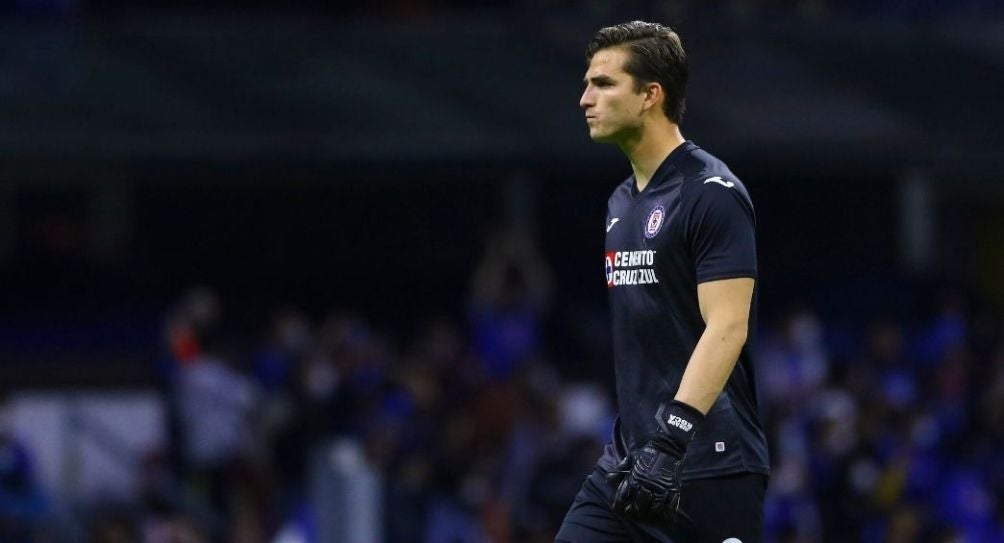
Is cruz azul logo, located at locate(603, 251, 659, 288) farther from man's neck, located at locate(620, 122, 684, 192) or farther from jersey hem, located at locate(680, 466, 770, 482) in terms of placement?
jersey hem, located at locate(680, 466, 770, 482)

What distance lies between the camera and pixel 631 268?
5352 mm

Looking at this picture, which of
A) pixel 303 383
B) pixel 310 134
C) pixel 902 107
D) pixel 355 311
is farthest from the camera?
pixel 902 107

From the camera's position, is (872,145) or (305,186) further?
(305,186)

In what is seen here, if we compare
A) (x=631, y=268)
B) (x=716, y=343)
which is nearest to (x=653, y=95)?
(x=631, y=268)

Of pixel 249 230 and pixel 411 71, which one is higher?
pixel 411 71

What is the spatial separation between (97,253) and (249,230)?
60.6 inches

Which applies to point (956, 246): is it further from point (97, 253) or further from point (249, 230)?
point (97, 253)

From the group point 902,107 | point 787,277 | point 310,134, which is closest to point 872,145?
point 902,107

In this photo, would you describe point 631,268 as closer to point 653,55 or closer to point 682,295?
point 682,295

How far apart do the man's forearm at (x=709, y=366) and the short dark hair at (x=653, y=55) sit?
656 mm

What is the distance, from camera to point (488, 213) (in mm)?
19453

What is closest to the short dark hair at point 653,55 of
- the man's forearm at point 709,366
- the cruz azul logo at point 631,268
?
the cruz azul logo at point 631,268

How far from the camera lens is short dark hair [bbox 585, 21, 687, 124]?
17.4ft

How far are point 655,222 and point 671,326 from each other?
0.28 m
